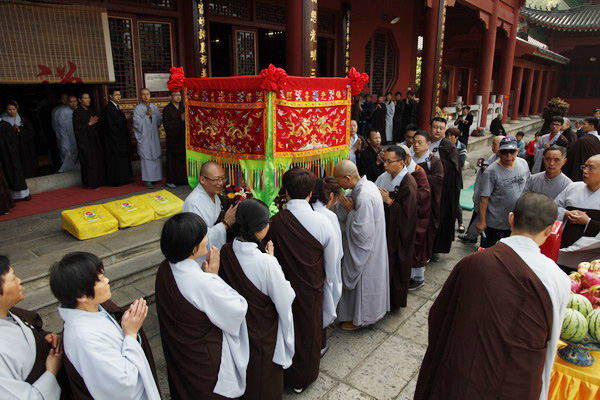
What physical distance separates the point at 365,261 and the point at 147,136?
459 cm

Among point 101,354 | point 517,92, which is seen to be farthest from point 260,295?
point 517,92

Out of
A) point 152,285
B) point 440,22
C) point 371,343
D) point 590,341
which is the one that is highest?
point 440,22

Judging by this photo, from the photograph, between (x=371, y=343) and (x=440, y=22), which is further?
(x=440, y=22)

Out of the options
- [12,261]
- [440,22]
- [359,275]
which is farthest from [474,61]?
[12,261]

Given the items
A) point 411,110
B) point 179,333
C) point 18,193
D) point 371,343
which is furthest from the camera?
point 411,110

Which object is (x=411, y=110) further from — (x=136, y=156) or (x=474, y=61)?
(x=474, y=61)

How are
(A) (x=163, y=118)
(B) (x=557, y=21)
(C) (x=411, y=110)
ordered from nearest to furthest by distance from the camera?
(A) (x=163, y=118) < (C) (x=411, y=110) < (B) (x=557, y=21)

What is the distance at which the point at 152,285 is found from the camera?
4109 mm

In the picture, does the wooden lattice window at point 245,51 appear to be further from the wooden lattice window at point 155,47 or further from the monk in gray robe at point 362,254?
the monk in gray robe at point 362,254

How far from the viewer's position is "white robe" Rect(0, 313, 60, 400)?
1542mm

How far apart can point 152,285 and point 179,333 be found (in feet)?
7.16

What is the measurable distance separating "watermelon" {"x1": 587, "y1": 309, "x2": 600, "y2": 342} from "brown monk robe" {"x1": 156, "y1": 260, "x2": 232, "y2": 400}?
76.0 inches

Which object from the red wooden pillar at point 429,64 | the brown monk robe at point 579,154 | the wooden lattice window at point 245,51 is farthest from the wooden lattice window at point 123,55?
the brown monk robe at point 579,154

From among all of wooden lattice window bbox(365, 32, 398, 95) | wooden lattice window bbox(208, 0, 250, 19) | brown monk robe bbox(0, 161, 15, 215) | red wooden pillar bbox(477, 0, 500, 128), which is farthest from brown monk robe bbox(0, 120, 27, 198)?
red wooden pillar bbox(477, 0, 500, 128)
